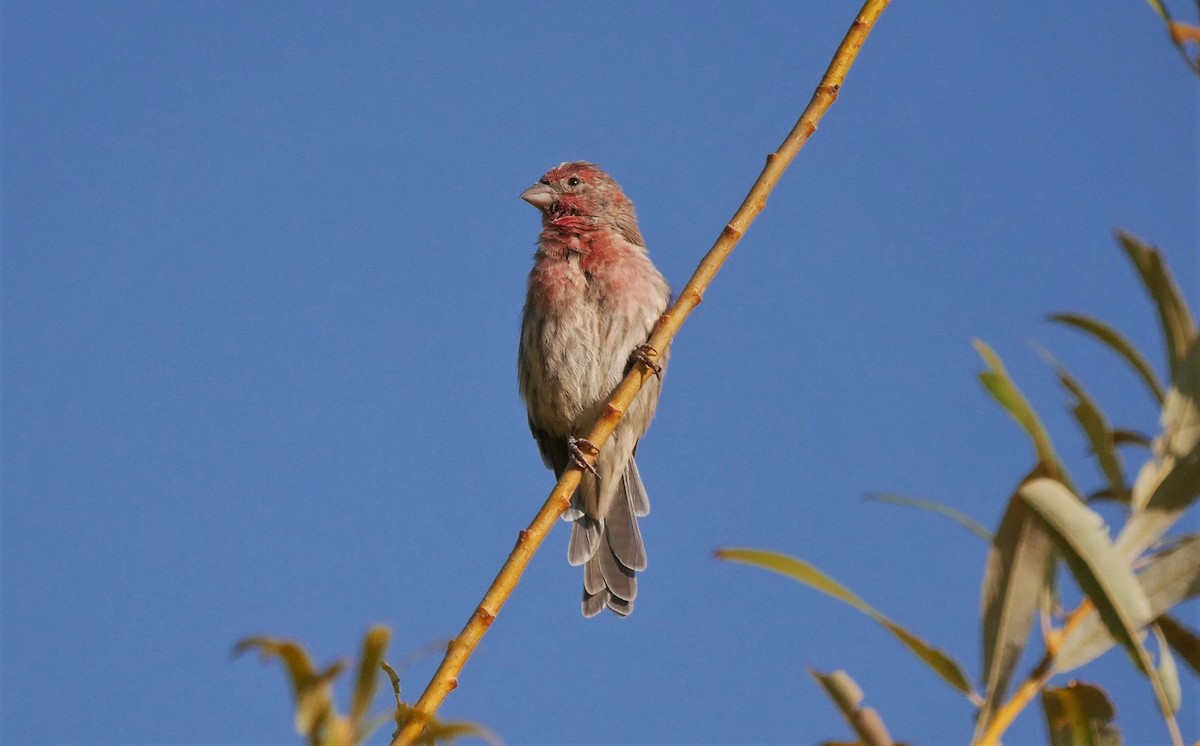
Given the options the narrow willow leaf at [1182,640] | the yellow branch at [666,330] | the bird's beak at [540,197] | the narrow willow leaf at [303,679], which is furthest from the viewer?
the bird's beak at [540,197]

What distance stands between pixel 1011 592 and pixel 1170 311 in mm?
421

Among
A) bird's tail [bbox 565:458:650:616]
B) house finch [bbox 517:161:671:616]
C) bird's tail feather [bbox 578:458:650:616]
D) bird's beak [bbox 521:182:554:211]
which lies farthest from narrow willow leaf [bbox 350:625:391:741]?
bird's beak [bbox 521:182:554:211]

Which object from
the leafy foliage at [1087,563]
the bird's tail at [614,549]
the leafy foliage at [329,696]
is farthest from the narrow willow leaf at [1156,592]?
the bird's tail at [614,549]

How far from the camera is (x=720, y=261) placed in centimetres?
273

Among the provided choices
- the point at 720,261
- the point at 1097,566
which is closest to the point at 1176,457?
the point at 1097,566

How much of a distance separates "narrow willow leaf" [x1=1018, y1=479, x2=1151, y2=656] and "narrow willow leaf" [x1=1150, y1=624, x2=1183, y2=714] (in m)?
0.10

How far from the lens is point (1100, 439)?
1582mm

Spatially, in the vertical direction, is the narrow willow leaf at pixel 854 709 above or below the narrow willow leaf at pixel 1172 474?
below

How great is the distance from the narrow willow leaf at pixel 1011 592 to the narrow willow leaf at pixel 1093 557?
0.09 meters

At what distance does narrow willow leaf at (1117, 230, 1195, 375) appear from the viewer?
154 cm

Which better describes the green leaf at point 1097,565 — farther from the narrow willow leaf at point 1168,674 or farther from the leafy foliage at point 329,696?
the leafy foliage at point 329,696

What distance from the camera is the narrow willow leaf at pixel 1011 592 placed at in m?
1.50

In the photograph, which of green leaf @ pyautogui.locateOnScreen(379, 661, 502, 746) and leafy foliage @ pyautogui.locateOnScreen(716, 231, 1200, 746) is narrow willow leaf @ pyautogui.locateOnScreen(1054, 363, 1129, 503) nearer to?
leafy foliage @ pyautogui.locateOnScreen(716, 231, 1200, 746)

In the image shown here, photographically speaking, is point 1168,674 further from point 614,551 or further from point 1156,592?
point 614,551
